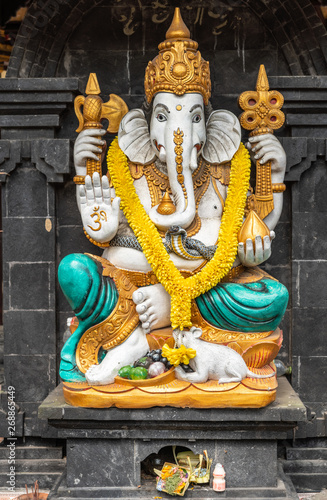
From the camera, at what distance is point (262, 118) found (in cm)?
492

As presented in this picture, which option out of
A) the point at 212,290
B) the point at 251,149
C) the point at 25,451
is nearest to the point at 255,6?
the point at 251,149

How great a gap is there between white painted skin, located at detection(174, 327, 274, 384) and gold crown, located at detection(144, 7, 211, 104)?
67.3 inches

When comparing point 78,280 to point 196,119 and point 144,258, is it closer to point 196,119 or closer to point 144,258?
point 144,258

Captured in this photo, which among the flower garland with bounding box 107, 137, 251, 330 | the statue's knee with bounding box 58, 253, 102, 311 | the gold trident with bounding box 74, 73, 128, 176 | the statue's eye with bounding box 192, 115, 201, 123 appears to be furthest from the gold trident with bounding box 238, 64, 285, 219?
the statue's knee with bounding box 58, 253, 102, 311

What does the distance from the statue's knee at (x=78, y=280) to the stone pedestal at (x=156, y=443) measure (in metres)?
0.73

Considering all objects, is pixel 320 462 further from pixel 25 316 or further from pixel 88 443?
pixel 25 316

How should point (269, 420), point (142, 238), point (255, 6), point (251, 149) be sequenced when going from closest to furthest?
point (269, 420), point (142, 238), point (251, 149), point (255, 6)

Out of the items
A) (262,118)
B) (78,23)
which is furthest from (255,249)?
(78,23)

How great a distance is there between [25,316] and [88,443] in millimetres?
1278

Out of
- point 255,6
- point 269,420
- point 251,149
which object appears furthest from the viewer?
point 255,6

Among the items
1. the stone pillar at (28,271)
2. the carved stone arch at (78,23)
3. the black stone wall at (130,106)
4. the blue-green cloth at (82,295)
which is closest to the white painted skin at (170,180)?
the blue-green cloth at (82,295)

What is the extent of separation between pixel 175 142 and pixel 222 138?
0.47m

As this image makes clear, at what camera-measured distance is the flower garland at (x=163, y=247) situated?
4.57 metres

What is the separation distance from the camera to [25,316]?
17.5ft
